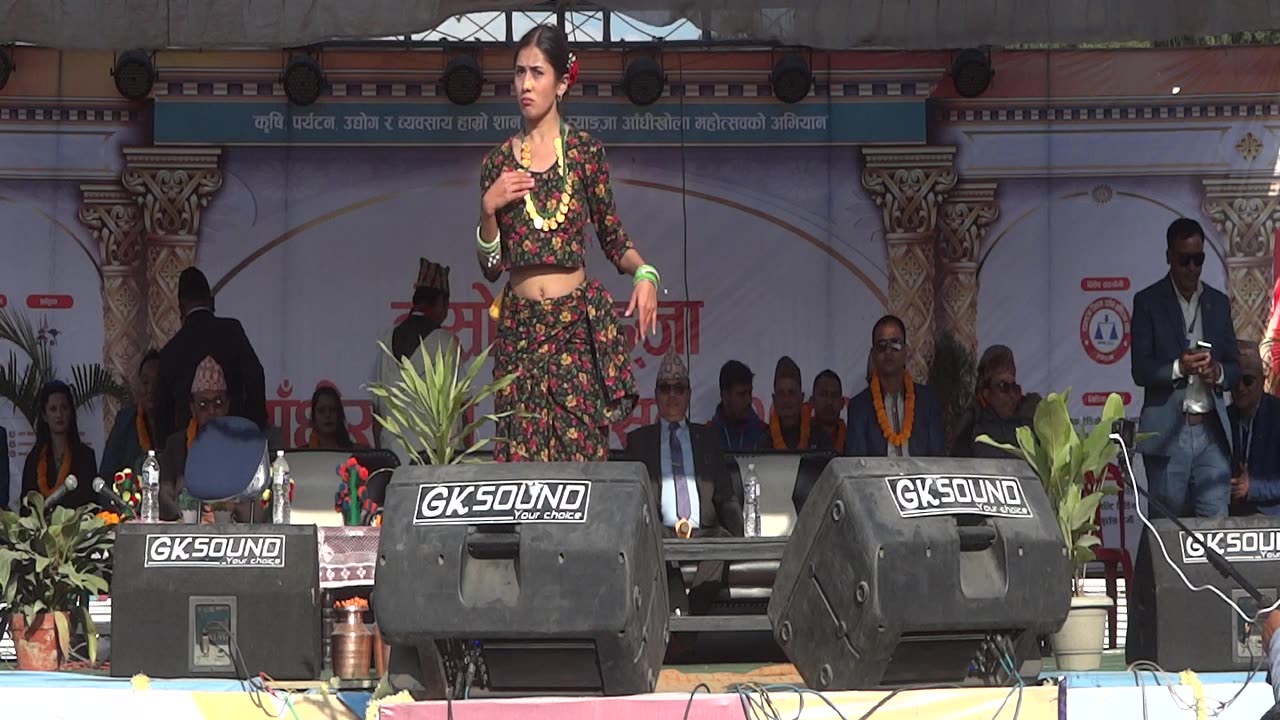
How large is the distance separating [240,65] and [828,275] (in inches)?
124

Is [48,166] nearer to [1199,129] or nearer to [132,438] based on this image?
[132,438]

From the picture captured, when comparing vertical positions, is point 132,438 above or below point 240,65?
below

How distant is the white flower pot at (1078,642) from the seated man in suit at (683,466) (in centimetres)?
201

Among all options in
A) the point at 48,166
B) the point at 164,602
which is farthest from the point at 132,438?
the point at 164,602

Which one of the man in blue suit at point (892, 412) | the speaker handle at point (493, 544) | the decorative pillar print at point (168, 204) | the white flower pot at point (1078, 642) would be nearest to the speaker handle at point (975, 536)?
the speaker handle at point (493, 544)

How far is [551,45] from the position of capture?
4770mm

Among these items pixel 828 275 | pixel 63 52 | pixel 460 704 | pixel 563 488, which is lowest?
pixel 460 704

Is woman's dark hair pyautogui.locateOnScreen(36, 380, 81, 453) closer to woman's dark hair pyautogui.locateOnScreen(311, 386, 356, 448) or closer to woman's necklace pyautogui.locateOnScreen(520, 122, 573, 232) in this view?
woman's dark hair pyautogui.locateOnScreen(311, 386, 356, 448)

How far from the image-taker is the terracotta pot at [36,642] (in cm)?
531

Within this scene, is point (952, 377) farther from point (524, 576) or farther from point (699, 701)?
point (524, 576)

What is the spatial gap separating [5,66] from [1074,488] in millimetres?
6118

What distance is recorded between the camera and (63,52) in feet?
30.1

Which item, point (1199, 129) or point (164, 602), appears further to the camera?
point (1199, 129)

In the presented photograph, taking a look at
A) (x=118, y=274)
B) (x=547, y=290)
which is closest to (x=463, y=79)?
(x=118, y=274)
